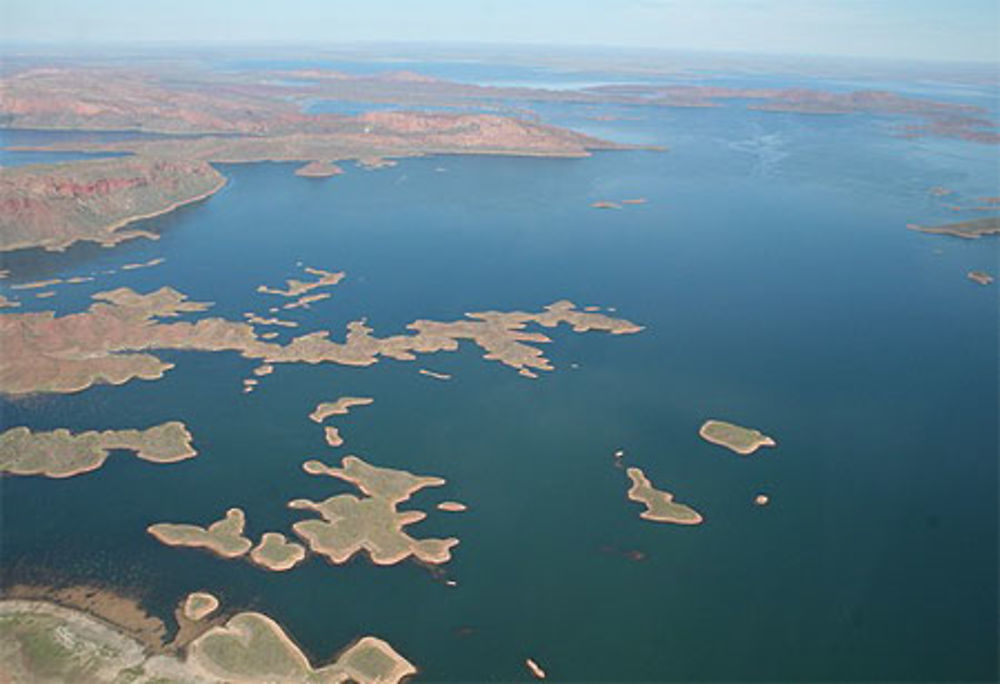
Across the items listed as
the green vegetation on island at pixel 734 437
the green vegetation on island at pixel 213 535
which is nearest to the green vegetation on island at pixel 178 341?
the green vegetation on island at pixel 734 437

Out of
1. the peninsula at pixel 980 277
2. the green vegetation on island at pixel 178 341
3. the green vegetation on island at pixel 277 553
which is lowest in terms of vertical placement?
the green vegetation on island at pixel 277 553

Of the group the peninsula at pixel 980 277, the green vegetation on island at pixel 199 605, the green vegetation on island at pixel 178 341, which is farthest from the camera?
the peninsula at pixel 980 277

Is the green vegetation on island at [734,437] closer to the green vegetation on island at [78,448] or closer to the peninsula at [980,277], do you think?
the green vegetation on island at [78,448]

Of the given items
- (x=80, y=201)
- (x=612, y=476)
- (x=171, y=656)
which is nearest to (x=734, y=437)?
(x=612, y=476)

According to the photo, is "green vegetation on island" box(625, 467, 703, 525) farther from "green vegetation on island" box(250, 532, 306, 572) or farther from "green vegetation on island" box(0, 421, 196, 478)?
"green vegetation on island" box(0, 421, 196, 478)

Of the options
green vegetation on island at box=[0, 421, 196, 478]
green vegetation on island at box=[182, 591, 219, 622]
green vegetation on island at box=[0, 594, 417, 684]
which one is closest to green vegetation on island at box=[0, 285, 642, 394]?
green vegetation on island at box=[0, 421, 196, 478]

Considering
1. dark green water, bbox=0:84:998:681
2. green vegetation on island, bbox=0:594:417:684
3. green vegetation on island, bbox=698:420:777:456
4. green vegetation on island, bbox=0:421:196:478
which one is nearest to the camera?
green vegetation on island, bbox=0:594:417:684

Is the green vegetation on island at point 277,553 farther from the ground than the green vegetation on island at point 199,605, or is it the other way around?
the green vegetation on island at point 277,553

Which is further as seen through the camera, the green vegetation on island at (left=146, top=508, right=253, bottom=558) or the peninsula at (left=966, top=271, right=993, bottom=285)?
the peninsula at (left=966, top=271, right=993, bottom=285)
